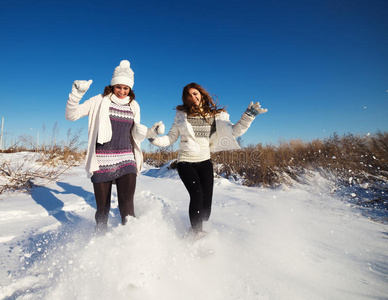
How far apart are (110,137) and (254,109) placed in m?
1.61

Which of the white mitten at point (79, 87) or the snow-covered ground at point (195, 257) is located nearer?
the snow-covered ground at point (195, 257)

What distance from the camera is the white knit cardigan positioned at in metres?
2.15

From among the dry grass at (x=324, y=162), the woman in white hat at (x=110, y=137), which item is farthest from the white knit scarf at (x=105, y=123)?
the dry grass at (x=324, y=162)

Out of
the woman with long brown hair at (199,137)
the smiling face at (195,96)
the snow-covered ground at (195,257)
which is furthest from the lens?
the smiling face at (195,96)

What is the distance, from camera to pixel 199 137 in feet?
8.29

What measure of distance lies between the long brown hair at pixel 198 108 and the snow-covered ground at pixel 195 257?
1.26 meters

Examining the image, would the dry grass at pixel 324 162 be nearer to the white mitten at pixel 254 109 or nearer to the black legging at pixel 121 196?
the white mitten at pixel 254 109

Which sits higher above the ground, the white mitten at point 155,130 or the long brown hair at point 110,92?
the long brown hair at point 110,92

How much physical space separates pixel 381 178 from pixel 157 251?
13.6 feet

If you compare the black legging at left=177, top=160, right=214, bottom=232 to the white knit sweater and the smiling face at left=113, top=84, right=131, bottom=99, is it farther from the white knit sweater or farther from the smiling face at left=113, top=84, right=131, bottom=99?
the smiling face at left=113, top=84, right=131, bottom=99

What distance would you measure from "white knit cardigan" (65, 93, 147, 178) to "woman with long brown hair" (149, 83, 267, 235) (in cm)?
22

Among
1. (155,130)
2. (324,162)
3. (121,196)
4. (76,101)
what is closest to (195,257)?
(121,196)

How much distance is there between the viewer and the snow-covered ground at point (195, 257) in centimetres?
144

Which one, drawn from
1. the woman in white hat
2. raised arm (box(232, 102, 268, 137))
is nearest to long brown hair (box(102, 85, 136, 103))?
the woman in white hat
